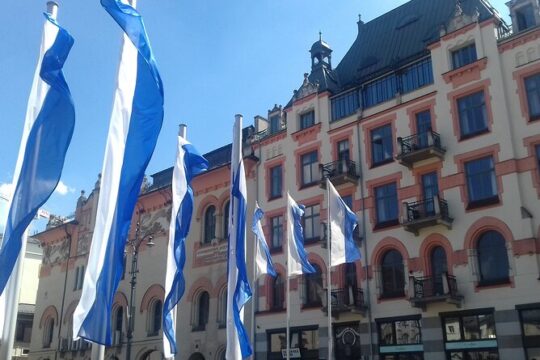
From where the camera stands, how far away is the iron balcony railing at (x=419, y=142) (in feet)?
94.5

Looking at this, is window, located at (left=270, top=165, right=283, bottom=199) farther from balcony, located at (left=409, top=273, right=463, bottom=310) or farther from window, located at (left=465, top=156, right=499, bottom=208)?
window, located at (left=465, top=156, right=499, bottom=208)

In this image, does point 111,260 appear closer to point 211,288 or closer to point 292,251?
point 292,251

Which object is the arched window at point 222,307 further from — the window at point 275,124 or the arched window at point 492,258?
the arched window at point 492,258

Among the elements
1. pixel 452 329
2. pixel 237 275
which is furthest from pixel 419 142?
pixel 237 275

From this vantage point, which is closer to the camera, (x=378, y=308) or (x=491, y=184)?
(x=491, y=184)

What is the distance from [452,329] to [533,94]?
1158 centimetres

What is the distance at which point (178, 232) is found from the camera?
730 inches

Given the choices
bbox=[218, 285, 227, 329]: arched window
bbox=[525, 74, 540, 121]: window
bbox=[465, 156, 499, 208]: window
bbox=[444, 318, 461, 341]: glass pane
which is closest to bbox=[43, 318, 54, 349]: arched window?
bbox=[218, 285, 227, 329]: arched window

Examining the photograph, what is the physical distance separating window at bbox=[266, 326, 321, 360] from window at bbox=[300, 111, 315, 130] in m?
12.5

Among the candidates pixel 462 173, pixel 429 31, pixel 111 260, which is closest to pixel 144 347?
pixel 462 173

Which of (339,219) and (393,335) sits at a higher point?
(339,219)

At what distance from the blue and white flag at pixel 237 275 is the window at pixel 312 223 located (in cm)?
1434

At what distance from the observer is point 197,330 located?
37.8 meters

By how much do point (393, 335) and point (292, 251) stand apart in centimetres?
788
